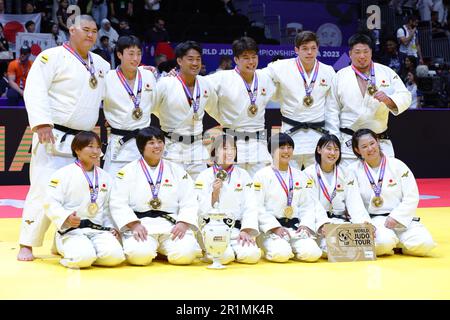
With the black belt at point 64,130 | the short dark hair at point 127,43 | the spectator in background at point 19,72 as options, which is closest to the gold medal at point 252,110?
the short dark hair at point 127,43

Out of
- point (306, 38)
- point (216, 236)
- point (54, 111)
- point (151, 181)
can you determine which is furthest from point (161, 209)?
point (306, 38)

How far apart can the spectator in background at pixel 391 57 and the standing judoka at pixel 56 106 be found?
28.1 feet

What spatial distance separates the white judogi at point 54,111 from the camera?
229 inches

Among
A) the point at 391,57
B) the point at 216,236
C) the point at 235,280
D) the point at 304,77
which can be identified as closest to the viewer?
the point at 235,280

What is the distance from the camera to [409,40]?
14305 millimetres

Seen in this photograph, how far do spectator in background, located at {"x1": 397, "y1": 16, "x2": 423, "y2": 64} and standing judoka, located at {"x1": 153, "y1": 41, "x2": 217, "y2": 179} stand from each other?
8503 millimetres

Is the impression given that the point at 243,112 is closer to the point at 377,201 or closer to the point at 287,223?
the point at 287,223

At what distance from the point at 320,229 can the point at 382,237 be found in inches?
20.7

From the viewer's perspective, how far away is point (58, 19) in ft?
41.1

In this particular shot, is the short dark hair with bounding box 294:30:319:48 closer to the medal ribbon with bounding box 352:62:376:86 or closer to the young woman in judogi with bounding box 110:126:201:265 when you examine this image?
the medal ribbon with bounding box 352:62:376:86

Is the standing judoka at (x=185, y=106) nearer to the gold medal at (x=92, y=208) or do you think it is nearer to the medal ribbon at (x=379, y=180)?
the gold medal at (x=92, y=208)

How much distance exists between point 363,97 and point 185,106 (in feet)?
5.56

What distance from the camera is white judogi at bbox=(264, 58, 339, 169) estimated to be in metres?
6.76

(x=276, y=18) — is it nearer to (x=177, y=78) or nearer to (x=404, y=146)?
(x=404, y=146)
